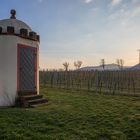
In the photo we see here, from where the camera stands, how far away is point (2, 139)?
519cm

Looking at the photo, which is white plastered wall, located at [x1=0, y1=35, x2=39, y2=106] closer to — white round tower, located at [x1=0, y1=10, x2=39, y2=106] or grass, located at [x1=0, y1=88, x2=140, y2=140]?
white round tower, located at [x1=0, y1=10, x2=39, y2=106]

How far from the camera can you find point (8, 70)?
9492mm

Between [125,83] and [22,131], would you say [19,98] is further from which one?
[125,83]

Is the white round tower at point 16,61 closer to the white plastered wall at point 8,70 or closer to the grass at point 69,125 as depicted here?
the white plastered wall at point 8,70

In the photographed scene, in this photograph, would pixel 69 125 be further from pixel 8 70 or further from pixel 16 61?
pixel 16 61

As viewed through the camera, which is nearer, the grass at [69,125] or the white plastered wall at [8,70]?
the grass at [69,125]

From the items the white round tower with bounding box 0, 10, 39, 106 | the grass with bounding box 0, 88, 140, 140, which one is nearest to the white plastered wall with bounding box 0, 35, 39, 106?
the white round tower with bounding box 0, 10, 39, 106

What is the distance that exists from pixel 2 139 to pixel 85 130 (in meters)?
1.95

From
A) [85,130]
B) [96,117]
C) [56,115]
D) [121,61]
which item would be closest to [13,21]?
[56,115]

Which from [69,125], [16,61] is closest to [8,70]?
[16,61]

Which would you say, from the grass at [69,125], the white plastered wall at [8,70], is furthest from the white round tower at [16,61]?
the grass at [69,125]

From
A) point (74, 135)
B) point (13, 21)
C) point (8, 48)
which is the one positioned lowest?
point (74, 135)

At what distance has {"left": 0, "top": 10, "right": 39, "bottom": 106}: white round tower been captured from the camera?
9.46m

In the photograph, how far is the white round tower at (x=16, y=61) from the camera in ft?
31.0
